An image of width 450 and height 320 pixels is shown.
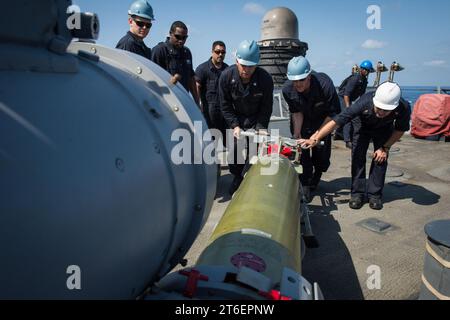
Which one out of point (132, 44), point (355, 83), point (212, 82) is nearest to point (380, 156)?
point (212, 82)

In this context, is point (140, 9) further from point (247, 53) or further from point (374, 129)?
point (374, 129)

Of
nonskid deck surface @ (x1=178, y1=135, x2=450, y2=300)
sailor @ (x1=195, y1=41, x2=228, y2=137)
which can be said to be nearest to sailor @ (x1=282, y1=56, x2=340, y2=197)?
nonskid deck surface @ (x1=178, y1=135, x2=450, y2=300)

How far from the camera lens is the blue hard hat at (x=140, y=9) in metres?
2.93

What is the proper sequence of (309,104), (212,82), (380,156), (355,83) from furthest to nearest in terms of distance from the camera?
(355,83) → (212,82) → (309,104) → (380,156)

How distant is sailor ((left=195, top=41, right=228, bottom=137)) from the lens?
4.05 metres

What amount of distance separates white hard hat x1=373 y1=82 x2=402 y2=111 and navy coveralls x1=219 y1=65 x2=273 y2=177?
0.99 meters

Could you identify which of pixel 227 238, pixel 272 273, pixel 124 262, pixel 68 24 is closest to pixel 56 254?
pixel 124 262

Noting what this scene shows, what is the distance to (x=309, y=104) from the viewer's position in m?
3.41

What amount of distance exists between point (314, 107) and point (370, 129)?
1.91 ft


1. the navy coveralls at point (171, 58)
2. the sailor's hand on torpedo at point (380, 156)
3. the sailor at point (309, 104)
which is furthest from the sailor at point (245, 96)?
the sailor's hand on torpedo at point (380, 156)

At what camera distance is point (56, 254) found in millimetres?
651

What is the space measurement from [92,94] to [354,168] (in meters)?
3.17

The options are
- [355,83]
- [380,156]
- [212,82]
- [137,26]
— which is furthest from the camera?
[355,83]

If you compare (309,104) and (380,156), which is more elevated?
(309,104)
